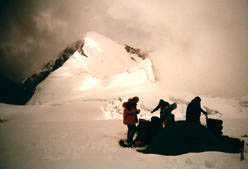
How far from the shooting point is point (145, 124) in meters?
9.24

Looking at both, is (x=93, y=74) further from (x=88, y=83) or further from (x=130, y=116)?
(x=130, y=116)

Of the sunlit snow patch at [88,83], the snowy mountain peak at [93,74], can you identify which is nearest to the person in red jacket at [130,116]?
the snowy mountain peak at [93,74]

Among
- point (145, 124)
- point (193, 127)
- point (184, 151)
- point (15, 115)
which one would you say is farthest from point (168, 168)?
point (15, 115)

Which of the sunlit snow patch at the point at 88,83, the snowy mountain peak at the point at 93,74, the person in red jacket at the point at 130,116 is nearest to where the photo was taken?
the person in red jacket at the point at 130,116

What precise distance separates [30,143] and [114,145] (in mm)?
3663

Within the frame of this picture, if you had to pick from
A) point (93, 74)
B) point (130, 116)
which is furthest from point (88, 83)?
point (130, 116)

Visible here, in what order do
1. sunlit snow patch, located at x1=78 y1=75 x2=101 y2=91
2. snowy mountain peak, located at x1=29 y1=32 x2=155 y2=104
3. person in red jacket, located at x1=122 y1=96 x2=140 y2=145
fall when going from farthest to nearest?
sunlit snow patch, located at x1=78 y1=75 x2=101 y2=91 < snowy mountain peak, located at x1=29 y1=32 x2=155 y2=104 < person in red jacket, located at x1=122 y1=96 x2=140 y2=145

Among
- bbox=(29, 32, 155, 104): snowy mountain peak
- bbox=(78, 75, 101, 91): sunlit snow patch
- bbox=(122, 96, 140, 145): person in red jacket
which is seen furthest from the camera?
bbox=(78, 75, 101, 91): sunlit snow patch

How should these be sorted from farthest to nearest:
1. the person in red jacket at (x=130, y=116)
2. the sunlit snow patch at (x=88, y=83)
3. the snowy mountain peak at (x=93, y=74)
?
1. the sunlit snow patch at (x=88, y=83)
2. the snowy mountain peak at (x=93, y=74)
3. the person in red jacket at (x=130, y=116)

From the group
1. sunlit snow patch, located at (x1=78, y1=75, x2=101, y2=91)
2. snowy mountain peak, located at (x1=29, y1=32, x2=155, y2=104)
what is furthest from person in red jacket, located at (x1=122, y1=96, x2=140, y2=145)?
sunlit snow patch, located at (x1=78, y1=75, x2=101, y2=91)

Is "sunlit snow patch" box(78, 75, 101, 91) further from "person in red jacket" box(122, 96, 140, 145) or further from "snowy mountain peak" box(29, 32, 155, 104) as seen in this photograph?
"person in red jacket" box(122, 96, 140, 145)

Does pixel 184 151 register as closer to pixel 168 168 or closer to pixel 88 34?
pixel 168 168

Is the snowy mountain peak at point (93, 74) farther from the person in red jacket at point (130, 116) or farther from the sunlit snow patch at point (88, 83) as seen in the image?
the person in red jacket at point (130, 116)

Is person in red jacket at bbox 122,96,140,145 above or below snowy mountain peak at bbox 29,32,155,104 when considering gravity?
above
